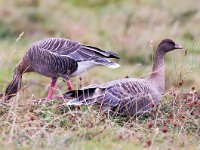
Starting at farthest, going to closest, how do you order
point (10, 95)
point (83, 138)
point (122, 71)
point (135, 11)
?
point (135, 11) < point (122, 71) < point (10, 95) < point (83, 138)

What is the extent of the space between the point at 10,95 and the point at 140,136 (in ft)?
8.48

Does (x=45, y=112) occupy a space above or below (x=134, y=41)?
below

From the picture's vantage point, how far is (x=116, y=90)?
8.73m

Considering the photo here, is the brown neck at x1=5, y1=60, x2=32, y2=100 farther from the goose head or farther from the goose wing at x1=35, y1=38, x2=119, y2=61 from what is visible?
the goose head

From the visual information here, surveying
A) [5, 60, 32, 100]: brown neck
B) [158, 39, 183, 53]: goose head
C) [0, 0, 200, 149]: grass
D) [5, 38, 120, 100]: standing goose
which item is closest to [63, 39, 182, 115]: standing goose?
[0, 0, 200, 149]: grass

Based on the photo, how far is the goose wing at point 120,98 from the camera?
8.62 m

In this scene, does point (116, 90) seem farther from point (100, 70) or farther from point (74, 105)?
point (100, 70)

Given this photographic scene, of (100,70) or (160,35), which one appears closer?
(100,70)

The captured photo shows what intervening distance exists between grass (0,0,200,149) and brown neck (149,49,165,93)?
0.62ft

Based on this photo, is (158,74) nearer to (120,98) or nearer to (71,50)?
(120,98)

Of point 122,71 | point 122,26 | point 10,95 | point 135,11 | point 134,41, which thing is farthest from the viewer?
point 135,11

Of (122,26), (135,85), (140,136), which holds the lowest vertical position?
(140,136)

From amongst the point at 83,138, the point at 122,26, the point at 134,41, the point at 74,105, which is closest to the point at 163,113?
the point at 74,105

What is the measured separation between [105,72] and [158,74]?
16.3 ft
